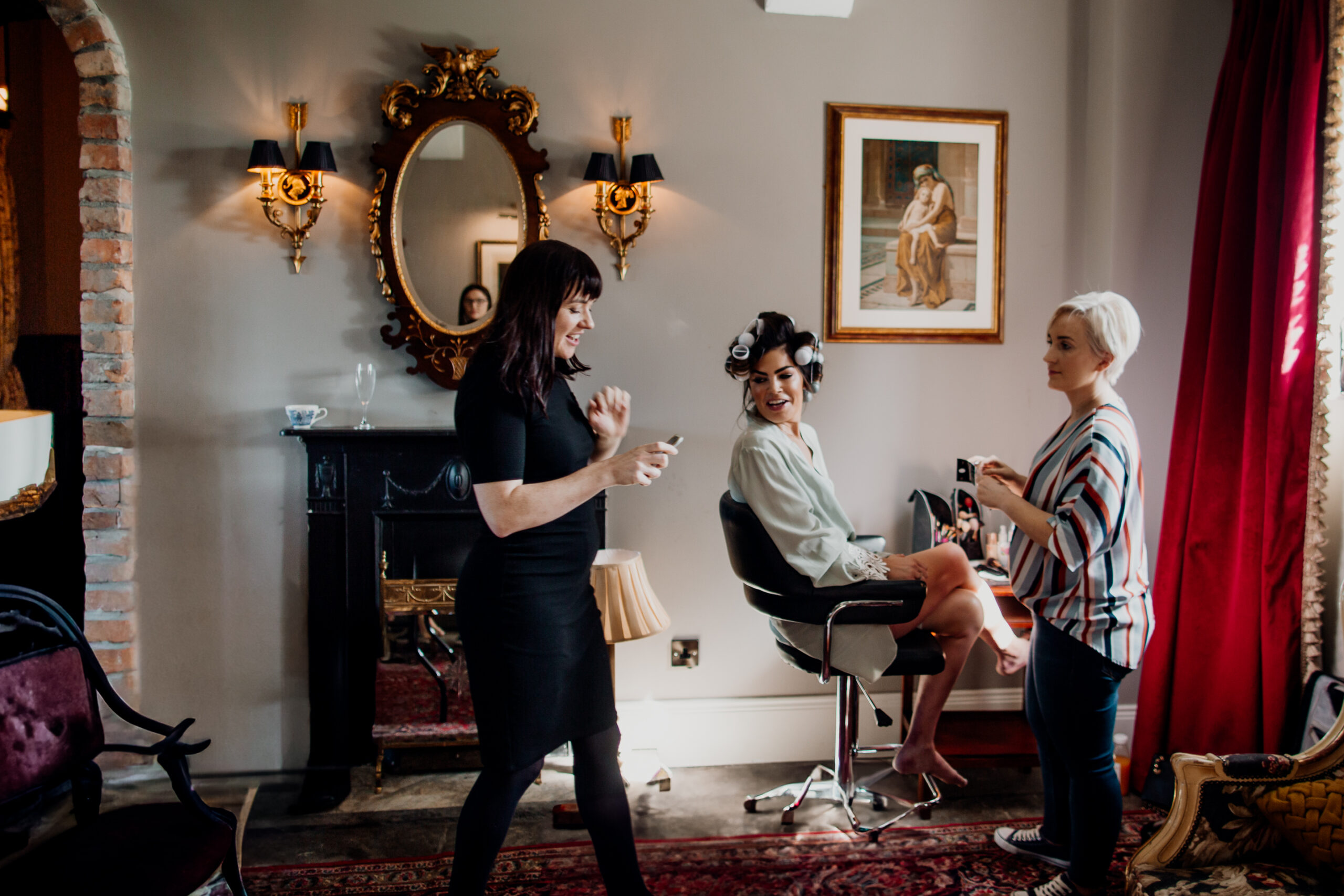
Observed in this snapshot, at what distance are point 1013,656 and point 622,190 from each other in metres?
2.01

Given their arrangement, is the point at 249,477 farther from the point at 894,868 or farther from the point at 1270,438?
the point at 1270,438

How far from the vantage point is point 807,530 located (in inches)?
90.4

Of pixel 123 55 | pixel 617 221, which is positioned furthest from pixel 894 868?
pixel 123 55

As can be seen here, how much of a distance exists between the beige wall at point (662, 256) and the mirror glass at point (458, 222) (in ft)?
0.50

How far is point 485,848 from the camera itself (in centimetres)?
174

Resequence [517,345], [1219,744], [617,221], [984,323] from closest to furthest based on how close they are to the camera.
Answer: [517,345]
[1219,744]
[617,221]
[984,323]

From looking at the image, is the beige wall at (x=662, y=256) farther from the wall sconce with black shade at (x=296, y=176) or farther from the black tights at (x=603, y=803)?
the black tights at (x=603, y=803)

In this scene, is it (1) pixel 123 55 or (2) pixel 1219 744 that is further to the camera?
(1) pixel 123 55

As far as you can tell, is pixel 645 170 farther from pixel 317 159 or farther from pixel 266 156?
pixel 266 156

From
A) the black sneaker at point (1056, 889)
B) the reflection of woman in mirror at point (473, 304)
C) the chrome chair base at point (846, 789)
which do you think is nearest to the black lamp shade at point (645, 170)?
the reflection of woman in mirror at point (473, 304)

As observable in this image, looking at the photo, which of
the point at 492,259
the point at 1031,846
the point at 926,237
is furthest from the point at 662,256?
the point at 1031,846

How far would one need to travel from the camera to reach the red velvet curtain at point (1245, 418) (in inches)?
95.8

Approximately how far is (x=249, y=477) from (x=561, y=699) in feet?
5.75

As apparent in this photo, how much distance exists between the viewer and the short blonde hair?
6.67ft
